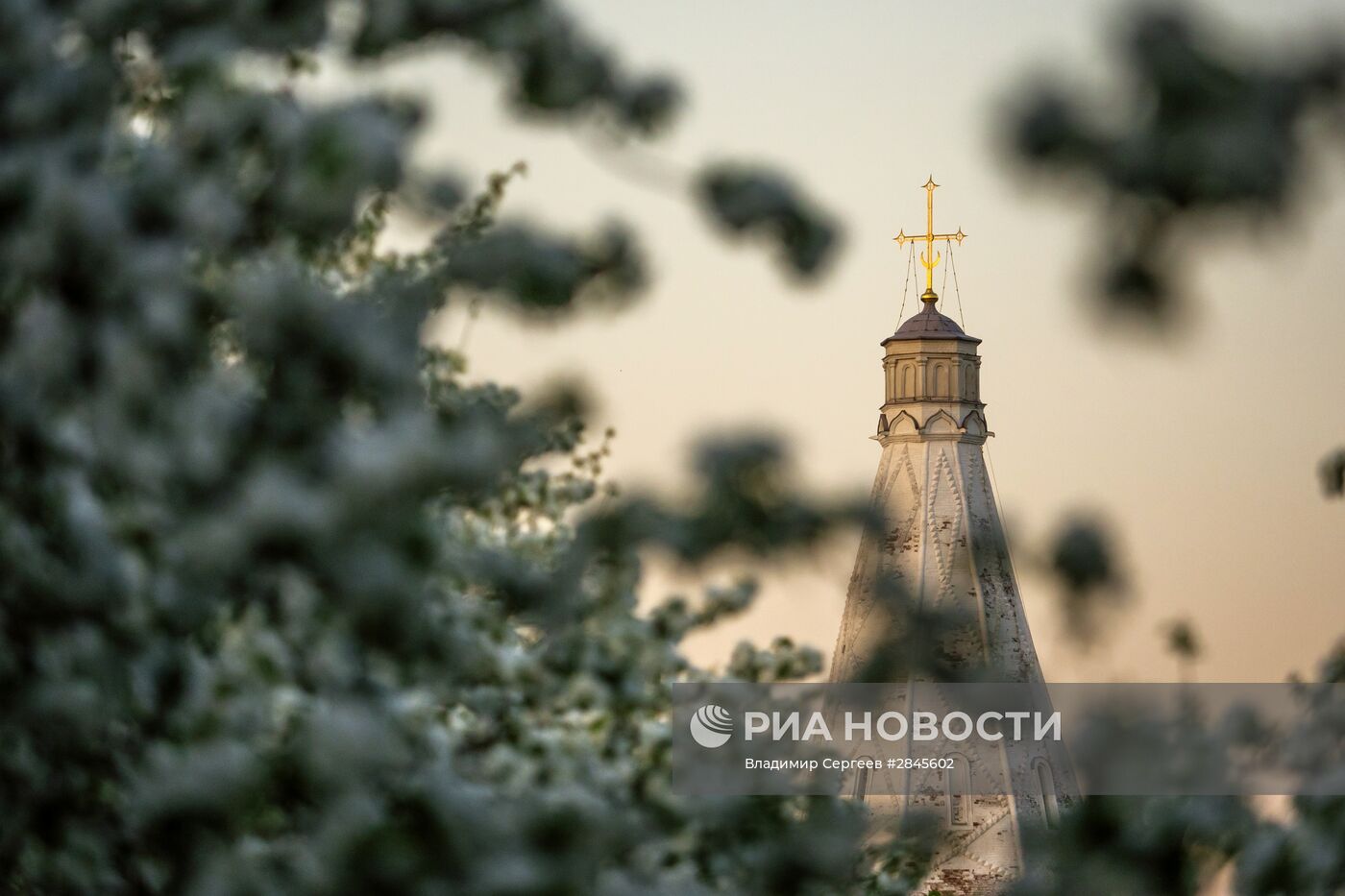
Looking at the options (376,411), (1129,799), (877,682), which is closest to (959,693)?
(877,682)

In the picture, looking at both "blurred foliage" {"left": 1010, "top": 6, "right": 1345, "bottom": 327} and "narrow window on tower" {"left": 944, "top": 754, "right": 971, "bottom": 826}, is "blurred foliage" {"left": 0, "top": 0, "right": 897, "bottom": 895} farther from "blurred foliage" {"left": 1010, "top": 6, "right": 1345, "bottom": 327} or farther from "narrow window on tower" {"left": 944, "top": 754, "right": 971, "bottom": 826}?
"narrow window on tower" {"left": 944, "top": 754, "right": 971, "bottom": 826}

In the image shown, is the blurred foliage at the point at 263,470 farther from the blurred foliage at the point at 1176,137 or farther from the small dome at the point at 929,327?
the small dome at the point at 929,327

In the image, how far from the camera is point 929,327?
1213 inches

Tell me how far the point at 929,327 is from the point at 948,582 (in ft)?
91.9

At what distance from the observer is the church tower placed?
9.78ft

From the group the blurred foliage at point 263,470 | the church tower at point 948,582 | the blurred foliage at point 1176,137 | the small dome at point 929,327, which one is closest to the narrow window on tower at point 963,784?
the church tower at point 948,582

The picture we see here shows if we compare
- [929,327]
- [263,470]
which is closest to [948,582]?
[263,470]

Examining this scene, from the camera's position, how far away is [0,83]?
323 cm

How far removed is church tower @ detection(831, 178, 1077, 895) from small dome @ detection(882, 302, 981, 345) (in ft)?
0.09

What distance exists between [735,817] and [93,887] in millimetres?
1726

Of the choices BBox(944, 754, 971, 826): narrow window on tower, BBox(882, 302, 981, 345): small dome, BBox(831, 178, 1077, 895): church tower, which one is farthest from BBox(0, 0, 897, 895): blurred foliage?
BBox(882, 302, 981, 345): small dome

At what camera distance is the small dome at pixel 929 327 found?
30.5 m

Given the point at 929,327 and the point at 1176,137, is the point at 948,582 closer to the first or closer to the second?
the point at 1176,137

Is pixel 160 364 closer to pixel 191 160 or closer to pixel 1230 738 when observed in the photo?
pixel 191 160
